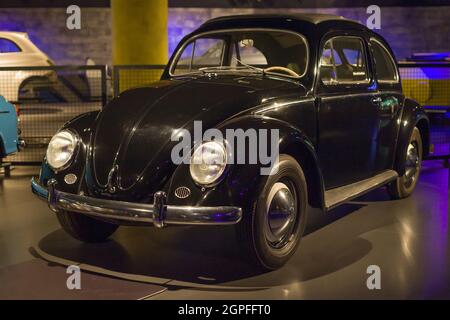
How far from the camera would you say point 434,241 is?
5230 millimetres

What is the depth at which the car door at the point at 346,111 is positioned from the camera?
17.4 ft

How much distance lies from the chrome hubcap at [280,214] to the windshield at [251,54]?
116 cm

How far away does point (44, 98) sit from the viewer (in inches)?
656

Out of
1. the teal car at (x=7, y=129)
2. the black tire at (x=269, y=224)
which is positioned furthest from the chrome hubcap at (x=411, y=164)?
the teal car at (x=7, y=129)

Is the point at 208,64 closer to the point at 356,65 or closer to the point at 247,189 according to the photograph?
the point at 356,65

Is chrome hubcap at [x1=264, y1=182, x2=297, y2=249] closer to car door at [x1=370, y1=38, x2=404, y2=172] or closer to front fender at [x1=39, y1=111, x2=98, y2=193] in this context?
front fender at [x1=39, y1=111, x2=98, y2=193]

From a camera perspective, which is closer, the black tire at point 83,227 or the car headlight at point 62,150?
the car headlight at point 62,150

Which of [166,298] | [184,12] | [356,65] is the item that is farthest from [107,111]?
[184,12]

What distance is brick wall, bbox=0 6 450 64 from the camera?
21375 millimetres

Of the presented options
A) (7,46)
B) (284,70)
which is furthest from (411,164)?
(7,46)

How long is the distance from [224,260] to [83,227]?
1160 millimetres

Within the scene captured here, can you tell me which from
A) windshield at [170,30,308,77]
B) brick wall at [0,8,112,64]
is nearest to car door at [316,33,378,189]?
windshield at [170,30,308,77]

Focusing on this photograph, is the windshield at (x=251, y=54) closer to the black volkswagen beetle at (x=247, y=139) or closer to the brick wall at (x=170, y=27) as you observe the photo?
the black volkswagen beetle at (x=247, y=139)
